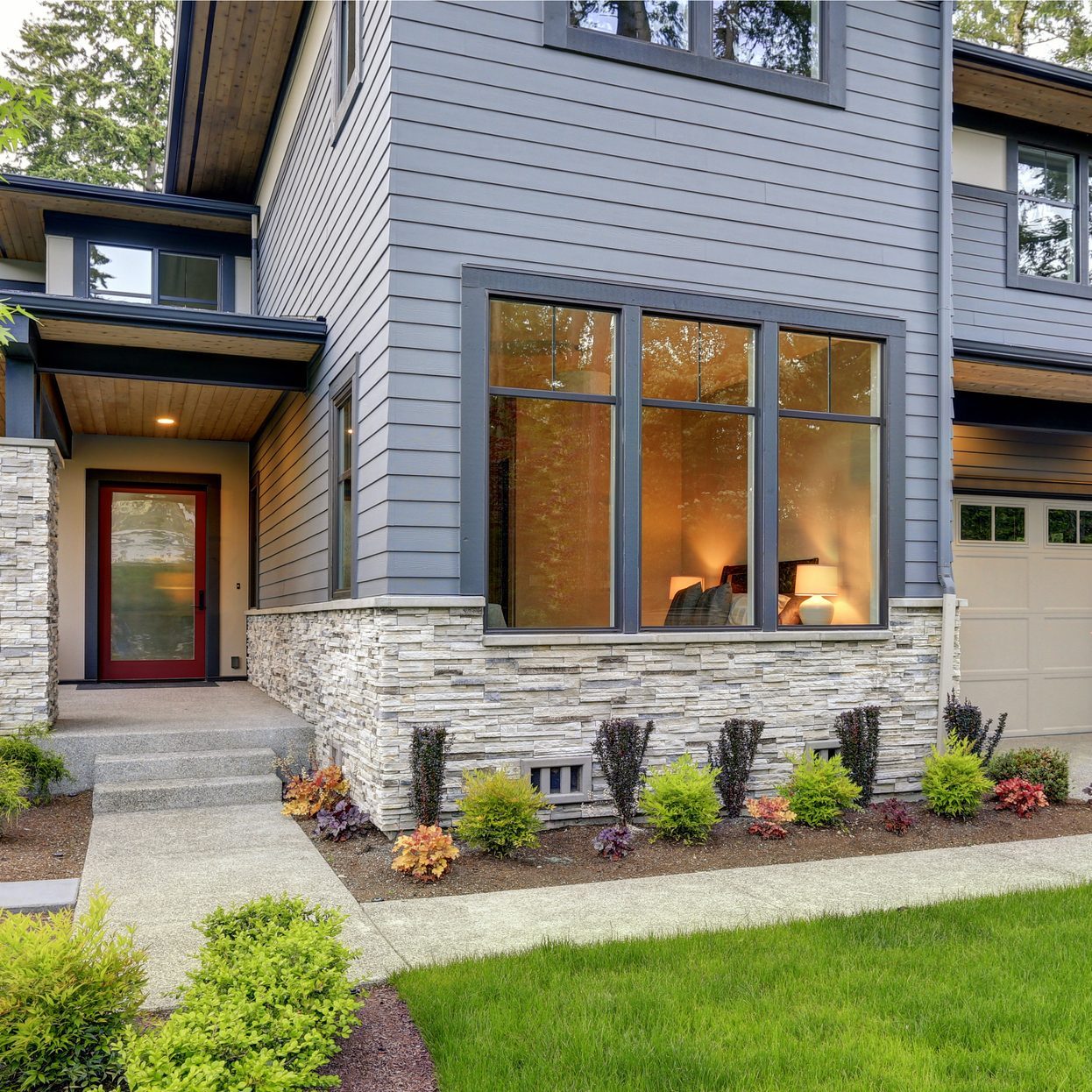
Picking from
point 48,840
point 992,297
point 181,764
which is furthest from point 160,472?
point 992,297

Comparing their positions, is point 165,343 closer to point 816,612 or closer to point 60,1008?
point 816,612

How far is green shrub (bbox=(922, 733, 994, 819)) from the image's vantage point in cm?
596

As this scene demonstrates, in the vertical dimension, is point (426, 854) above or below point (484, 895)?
above

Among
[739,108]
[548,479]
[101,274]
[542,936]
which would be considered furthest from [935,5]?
[101,274]

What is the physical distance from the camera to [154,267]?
10.8 metres

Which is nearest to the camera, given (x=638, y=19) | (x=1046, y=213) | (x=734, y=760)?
(x=734, y=760)

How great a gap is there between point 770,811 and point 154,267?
8.79 metres

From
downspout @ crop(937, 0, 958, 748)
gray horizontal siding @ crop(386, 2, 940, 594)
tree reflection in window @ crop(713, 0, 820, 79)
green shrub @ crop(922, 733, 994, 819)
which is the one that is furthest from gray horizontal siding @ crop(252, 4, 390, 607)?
downspout @ crop(937, 0, 958, 748)

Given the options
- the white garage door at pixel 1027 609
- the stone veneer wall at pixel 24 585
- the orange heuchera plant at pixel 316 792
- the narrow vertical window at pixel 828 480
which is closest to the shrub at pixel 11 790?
the stone veneer wall at pixel 24 585

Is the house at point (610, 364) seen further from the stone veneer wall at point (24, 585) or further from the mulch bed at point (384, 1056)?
the mulch bed at point (384, 1056)

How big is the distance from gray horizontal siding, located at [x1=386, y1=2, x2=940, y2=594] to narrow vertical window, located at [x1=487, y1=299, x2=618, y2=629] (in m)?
0.28

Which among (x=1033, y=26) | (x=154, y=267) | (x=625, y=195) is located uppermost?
(x=1033, y=26)

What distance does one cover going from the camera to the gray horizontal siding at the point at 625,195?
5441 millimetres

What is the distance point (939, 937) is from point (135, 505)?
9860mm
